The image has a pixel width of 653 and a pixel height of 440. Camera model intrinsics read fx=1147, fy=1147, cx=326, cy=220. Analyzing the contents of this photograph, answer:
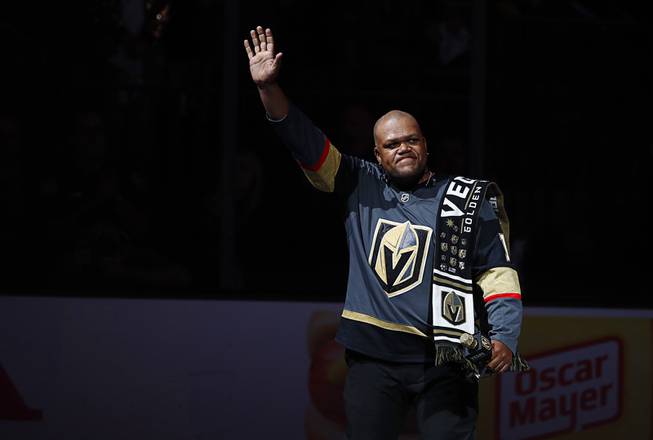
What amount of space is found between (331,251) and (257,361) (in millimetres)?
725

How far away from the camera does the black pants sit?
4098 mm

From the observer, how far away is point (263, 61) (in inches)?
165

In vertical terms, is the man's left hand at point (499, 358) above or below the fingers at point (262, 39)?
below

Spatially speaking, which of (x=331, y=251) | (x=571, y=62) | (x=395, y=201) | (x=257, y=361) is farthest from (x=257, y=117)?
(x=395, y=201)

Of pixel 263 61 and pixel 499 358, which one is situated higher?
pixel 263 61

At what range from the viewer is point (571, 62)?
6324 millimetres

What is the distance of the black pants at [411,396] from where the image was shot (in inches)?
161

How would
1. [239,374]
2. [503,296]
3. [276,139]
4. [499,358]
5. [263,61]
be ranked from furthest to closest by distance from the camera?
[276,139]
[239,374]
[263,61]
[503,296]
[499,358]

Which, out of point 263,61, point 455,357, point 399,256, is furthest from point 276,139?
point 455,357

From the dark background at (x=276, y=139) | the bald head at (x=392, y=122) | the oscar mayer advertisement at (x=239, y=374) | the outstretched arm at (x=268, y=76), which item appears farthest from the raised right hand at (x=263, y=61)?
the oscar mayer advertisement at (x=239, y=374)

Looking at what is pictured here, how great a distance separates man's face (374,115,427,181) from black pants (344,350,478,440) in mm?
700

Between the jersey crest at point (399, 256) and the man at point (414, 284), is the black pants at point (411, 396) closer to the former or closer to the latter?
the man at point (414, 284)

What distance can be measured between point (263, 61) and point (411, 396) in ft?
4.38

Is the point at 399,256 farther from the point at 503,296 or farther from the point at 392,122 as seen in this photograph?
the point at 392,122
